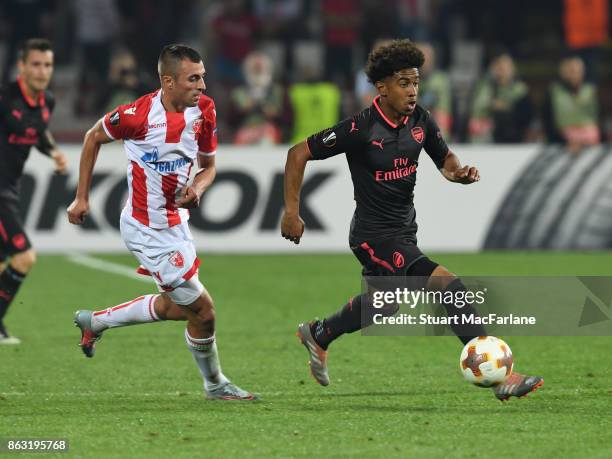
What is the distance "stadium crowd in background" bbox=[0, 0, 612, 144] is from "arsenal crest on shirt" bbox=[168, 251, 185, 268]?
9670 millimetres

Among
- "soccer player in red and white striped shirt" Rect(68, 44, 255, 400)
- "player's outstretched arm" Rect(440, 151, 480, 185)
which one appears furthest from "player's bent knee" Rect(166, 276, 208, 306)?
"player's outstretched arm" Rect(440, 151, 480, 185)

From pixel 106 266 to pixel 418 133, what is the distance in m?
8.52

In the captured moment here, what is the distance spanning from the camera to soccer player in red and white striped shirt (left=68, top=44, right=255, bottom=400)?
7703mm

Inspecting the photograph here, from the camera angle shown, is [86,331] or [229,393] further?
[86,331]

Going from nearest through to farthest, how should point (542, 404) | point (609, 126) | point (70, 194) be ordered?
1. point (542, 404)
2. point (70, 194)
3. point (609, 126)

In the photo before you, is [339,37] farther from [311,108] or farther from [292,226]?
[292,226]

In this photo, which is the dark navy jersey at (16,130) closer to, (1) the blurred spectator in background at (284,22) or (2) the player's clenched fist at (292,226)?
(2) the player's clenched fist at (292,226)

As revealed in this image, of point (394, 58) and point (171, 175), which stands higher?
point (394, 58)

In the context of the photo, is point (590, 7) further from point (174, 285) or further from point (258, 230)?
point (174, 285)

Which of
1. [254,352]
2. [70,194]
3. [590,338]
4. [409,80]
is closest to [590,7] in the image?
[70,194]

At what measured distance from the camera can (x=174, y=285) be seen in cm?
777

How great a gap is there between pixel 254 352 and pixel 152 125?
8.48 ft

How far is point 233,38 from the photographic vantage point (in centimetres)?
2152

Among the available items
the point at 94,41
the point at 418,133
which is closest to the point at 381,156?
the point at 418,133
